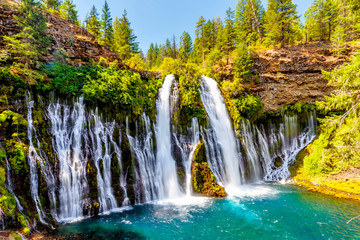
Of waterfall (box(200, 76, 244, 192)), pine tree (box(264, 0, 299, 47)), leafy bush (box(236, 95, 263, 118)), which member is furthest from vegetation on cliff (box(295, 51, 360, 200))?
pine tree (box(264, 0, 299, 47))

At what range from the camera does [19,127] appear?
29.9 feet

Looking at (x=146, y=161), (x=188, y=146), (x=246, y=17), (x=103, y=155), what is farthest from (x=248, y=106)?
(x=246, y=17)

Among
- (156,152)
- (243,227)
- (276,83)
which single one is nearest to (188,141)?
(156,152)

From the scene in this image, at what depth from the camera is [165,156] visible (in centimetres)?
1402

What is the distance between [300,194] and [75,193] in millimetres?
15986

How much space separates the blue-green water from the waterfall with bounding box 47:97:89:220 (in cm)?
129

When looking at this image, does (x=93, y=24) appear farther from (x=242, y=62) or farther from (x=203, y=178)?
(x=203, y=178)

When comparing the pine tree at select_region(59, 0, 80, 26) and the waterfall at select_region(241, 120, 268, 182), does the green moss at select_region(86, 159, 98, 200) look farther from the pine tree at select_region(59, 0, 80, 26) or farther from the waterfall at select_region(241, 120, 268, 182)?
the pine tree at select_region(59, 0, 80, 26)

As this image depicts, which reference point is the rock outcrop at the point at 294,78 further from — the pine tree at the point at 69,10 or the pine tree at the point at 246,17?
the pine tree at the point at 69,10

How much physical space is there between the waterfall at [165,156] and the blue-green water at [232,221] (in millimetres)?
1349

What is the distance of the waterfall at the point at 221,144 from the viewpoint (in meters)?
15.1

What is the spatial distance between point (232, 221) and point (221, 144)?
24.7 ft

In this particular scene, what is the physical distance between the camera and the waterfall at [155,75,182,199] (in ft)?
42.6

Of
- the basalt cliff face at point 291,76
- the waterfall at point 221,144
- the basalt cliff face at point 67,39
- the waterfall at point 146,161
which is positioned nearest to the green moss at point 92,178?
the waterfall at point 146,161
